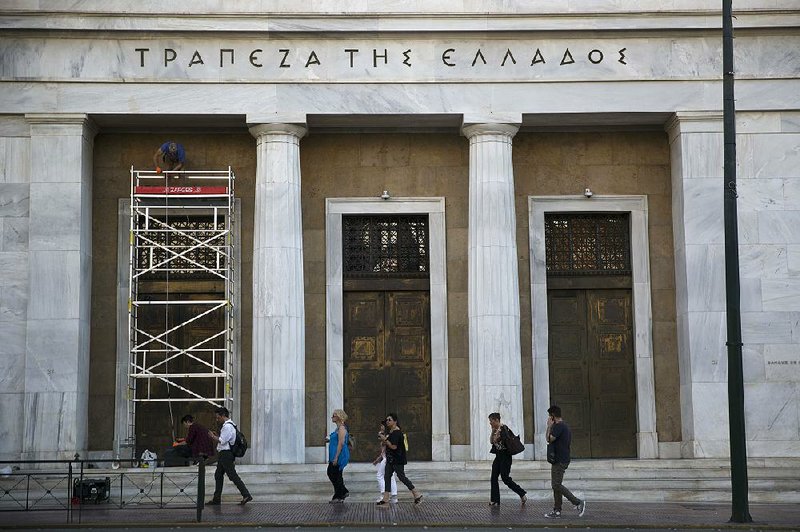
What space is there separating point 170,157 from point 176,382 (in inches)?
199

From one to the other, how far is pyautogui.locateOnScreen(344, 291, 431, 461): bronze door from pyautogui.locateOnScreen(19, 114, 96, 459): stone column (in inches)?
234

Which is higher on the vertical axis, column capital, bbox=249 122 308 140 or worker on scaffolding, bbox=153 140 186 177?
column capital, bbox=249 122 308 140

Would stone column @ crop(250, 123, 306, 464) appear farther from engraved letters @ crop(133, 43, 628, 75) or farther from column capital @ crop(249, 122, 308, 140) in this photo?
engraved letters @ crop(133, 43, 628, 75)

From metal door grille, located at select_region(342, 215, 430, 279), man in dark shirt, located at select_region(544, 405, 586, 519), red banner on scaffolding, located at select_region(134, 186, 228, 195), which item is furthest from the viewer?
metal door grille, located at select_region(342, 215, 430, 279)

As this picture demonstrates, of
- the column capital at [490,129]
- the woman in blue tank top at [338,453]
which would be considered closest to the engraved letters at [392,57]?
the column capital at [490,129]

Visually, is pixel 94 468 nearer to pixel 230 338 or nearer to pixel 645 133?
pixel 230 338

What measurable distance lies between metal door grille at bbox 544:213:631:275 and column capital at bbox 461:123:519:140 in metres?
2.67

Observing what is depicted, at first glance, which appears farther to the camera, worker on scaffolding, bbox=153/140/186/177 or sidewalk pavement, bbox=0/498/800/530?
worker on scaffolding, bbox=153/140/186/177

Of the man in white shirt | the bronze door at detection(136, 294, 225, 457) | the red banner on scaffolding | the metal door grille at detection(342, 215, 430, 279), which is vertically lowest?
the man in white shirt

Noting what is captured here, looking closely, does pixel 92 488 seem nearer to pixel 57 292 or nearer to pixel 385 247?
pixel 57 292

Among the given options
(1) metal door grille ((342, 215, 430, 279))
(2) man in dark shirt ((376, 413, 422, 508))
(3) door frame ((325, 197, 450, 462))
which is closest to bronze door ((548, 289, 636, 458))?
(3) door frame ((325, 197, 450, 462))

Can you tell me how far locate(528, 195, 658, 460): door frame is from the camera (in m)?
28.5

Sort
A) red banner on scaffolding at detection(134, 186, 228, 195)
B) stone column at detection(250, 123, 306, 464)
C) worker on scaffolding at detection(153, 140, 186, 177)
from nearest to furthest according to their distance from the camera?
stone column at detection(250, 123, 306, 464) → red banner on scaffolding at detection(134, 186, 228, 195) → worker on scaffolding at detection(153, 140, 186, 177)

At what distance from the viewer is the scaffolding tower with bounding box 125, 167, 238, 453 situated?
28.0 m
